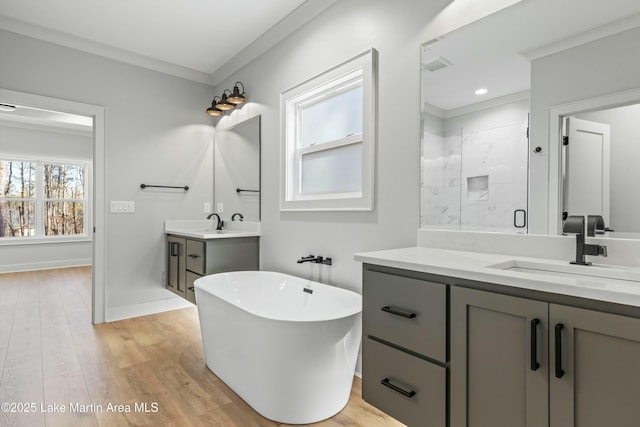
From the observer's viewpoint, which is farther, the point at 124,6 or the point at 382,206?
the point at 124,6

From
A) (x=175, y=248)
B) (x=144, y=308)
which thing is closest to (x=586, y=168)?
(x=175, y=248)

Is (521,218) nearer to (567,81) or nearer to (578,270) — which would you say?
(578,270)

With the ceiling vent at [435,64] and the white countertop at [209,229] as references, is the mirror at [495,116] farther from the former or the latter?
the white countertop at [209,229]

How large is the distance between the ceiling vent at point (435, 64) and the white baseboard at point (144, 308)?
335cm

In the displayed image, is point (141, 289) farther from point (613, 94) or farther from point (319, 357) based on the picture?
point (613, 94)

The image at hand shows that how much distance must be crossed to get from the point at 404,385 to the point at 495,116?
4.10 ft

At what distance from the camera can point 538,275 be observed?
108 centimetres

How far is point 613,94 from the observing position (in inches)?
49.3

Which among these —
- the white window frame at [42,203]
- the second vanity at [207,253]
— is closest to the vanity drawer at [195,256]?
the second vanity at [207,253]

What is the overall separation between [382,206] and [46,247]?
6696 mm

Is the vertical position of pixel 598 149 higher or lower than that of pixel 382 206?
higher

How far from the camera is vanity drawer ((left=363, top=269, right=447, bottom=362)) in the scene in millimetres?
1189

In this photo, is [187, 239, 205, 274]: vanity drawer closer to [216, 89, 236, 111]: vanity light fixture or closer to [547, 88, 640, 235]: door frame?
[216, 89, 236, 111]: vanity light fixture

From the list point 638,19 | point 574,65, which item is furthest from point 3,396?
point 638,19
